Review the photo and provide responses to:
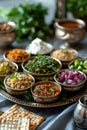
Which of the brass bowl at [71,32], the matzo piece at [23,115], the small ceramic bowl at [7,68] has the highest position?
the small ceramic bowl at [7,68]

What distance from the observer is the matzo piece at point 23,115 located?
4.92 ft

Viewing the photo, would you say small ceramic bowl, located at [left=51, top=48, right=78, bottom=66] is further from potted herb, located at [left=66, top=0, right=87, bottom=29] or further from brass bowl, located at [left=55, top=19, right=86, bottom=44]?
potted herb, located at [left=66, top=0, right=87, bottom=29]

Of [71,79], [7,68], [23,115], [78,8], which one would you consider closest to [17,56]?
[7,68]

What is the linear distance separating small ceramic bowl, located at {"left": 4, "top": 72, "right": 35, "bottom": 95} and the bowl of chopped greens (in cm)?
6

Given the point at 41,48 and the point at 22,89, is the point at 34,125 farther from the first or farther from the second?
the point at 41,48

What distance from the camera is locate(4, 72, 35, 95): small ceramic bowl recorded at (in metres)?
1.66

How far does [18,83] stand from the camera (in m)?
1.68

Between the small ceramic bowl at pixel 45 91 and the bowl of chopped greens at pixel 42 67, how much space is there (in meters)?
0.08

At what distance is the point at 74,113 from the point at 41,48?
0.65 meters

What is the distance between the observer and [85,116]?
4.83 ft

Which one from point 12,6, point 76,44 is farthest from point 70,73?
point 12,6

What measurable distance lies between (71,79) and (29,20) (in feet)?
2.66

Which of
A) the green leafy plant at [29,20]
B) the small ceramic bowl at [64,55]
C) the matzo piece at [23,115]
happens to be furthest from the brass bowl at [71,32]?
the matzo piece at [23,115]

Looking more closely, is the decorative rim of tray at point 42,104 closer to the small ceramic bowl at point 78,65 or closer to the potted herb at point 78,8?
the small ceramic bowl at point 78,65
